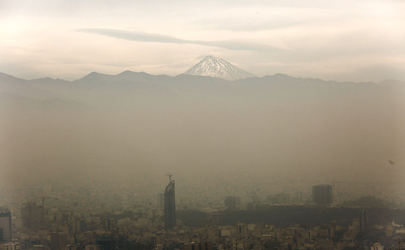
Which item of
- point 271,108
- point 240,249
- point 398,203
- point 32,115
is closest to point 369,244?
point 398,203

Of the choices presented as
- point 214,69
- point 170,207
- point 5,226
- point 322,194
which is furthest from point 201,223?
point 5,226

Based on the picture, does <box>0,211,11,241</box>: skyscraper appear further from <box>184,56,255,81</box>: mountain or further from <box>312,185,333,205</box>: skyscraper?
<box>312,185,333,205</box>: skyscraper

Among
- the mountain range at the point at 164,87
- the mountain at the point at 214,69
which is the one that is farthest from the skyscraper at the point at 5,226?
the mountain at the point at 214,69

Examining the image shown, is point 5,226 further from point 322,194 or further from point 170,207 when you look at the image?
point 322,194

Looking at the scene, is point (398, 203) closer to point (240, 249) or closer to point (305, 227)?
point (305, 227)

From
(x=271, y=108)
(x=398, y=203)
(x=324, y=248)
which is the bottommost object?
(x=324, y=248)

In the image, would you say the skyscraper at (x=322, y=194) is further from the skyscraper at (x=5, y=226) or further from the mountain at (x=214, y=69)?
the skyscraper at (x=5, y=226)
